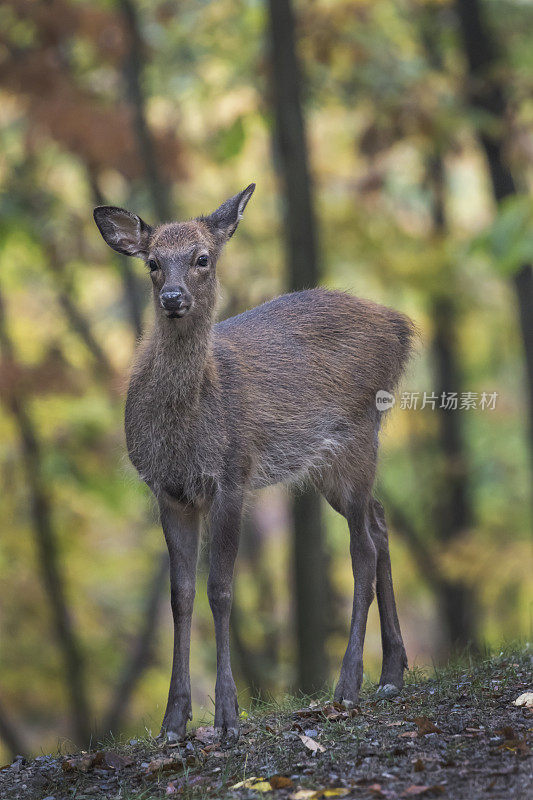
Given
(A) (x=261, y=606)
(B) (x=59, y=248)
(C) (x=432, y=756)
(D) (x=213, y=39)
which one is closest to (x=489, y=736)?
(C) (x=432, y=756)

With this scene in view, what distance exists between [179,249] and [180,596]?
1.99 meters

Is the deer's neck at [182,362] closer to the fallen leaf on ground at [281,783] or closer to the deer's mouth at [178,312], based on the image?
the deer's mouth at [178,312]

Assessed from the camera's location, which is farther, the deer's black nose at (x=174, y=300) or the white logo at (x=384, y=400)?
the white logo at (x=384, y=400)

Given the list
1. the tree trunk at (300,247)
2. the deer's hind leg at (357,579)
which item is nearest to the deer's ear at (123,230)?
the deer's hind leg at (357,579)

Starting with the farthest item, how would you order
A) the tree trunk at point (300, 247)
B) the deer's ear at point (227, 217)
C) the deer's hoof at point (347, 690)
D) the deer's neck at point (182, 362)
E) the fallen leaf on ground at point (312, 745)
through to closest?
the tree trunk at point (300, 247), the deer's hoof at point (347, 690), the deer's ear at point (227, 217), the deer's neck at point (182, 362), the fallen leaf on ground at point (312, 745)

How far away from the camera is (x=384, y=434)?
292 inches

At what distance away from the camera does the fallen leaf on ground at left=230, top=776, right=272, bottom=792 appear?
4.80 meters

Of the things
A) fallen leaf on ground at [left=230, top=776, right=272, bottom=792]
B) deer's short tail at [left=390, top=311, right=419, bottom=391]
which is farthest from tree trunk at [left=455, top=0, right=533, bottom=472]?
fallen leaf on ground at [left=230, top=776, right=272, bottom=792]

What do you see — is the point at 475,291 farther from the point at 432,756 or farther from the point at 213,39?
the point at 432,756

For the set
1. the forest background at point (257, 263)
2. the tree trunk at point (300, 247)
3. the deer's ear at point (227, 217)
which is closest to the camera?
the deer's ear at point (227, 217)

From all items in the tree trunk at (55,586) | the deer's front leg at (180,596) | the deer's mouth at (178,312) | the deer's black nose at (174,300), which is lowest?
the tree trunk at (55,586)

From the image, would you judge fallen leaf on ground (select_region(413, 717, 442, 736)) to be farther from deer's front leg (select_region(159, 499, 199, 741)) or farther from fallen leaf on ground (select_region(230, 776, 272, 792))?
deer's front leg (select_region(159, 499, 199, 741))

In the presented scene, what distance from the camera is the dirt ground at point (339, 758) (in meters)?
4.68

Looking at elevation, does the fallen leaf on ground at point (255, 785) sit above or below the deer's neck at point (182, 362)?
below
